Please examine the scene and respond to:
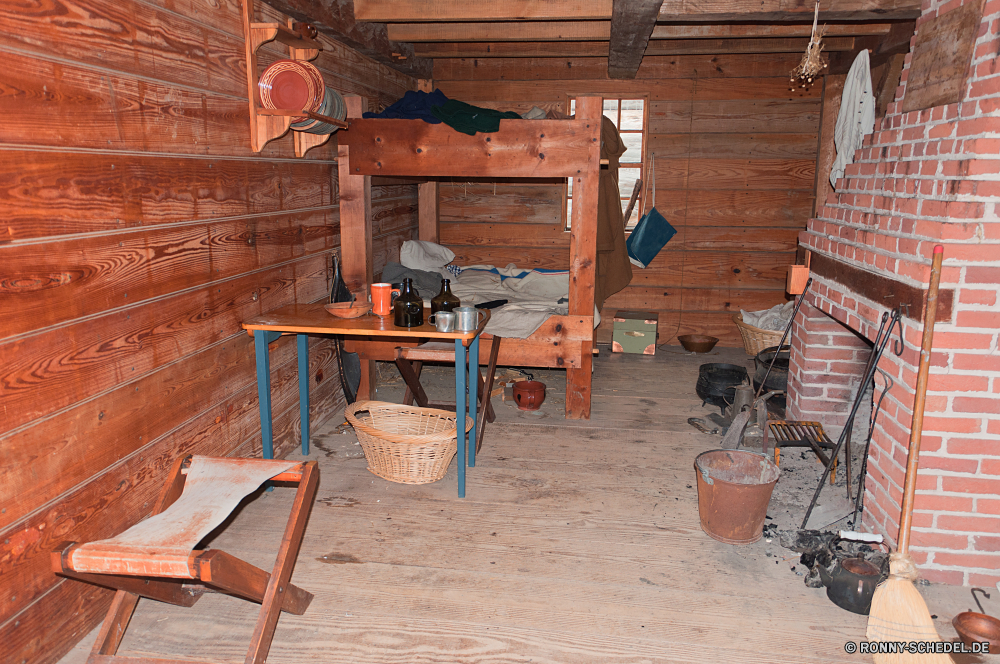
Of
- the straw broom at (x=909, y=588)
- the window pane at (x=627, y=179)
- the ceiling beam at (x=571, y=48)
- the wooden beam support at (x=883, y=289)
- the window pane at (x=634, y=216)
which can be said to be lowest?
the straw broom at (x=909, y=588)

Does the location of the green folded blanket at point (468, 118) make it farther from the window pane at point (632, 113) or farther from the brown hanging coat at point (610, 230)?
the window pane at point (632, 113)

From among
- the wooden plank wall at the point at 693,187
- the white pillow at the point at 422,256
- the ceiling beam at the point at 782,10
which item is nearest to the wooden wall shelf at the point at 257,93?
the white pillow at the point at 422,256

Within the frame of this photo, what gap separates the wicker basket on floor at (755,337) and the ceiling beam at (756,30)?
2.25 meters

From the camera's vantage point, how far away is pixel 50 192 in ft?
Result: 6.80

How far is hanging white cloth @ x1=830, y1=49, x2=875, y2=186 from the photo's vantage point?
3.51m

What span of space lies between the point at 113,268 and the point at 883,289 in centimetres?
297

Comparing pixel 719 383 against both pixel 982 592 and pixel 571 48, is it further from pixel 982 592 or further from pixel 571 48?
pixel 571 48

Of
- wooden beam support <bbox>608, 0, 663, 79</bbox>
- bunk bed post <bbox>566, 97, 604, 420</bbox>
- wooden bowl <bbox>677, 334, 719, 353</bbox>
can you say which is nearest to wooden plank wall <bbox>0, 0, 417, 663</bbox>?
bunk bed post <bbox>566, 97, 604, 420</bbox>

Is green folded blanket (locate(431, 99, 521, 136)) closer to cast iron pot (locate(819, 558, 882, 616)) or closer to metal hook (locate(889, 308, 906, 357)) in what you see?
metal hook (locate(889, 308, 906, 357))

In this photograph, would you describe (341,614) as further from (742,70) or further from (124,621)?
(742,70)

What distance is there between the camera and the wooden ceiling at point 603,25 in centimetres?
369

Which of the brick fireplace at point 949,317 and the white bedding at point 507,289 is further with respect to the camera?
the white bedding at point 507,289

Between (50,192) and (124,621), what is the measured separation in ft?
4.39

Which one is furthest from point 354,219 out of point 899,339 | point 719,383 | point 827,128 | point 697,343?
point 827,128
